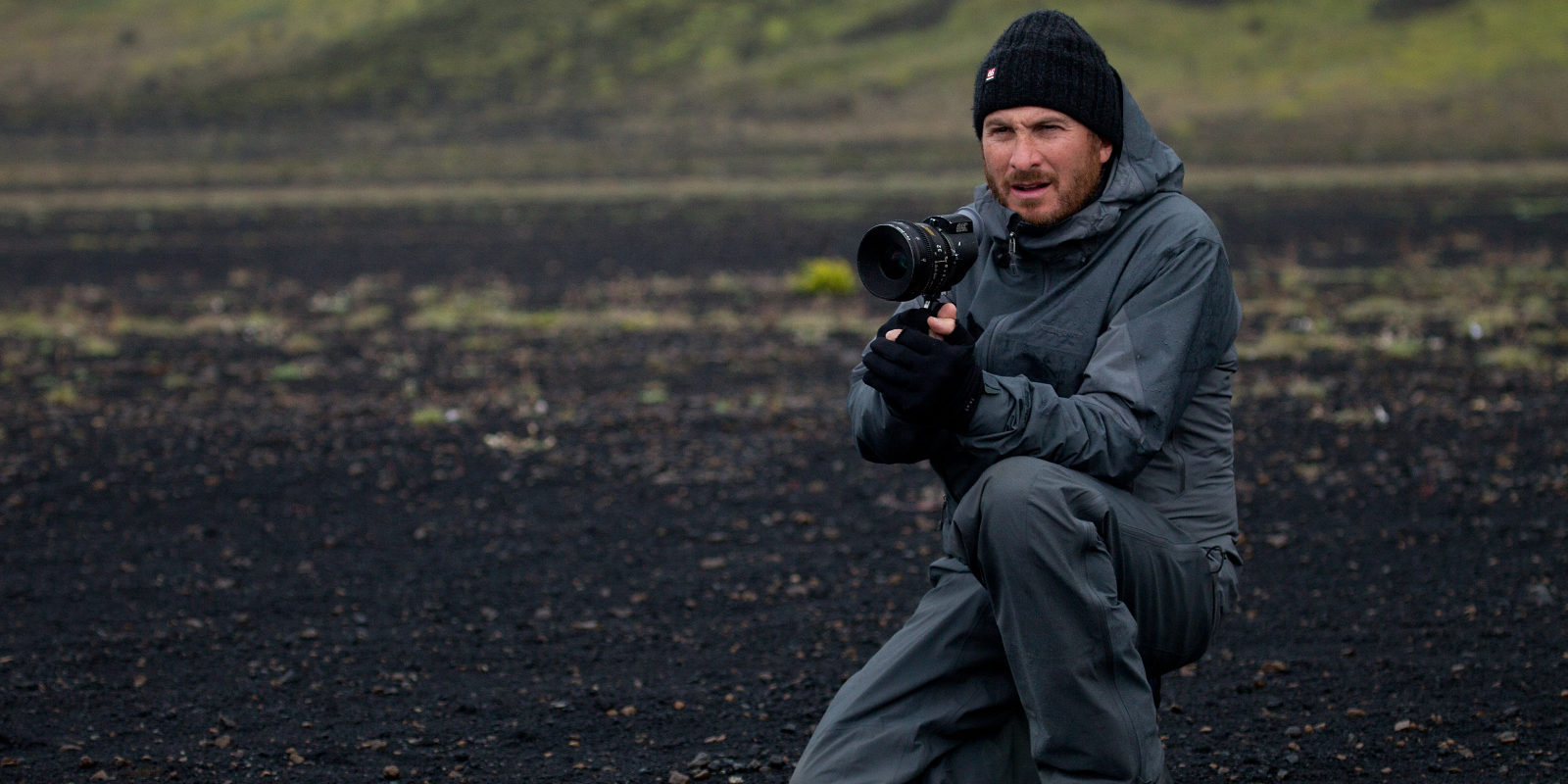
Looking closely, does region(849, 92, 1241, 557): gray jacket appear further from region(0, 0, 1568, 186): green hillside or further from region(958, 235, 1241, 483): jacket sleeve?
region(0, 0, 1568, 186): green hillside

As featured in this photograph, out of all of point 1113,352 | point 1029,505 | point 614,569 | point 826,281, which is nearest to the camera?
point 1029,505

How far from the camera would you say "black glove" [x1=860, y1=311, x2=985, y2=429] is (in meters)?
3.00

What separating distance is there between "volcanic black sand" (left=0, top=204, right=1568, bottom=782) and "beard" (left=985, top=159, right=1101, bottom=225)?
1761 millimetres

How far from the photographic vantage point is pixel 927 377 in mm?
3006

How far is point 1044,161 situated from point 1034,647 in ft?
3.34

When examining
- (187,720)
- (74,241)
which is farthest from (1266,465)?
(74,241)

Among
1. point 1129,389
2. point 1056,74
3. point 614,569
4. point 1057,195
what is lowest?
point 614,569

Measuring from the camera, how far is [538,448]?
8484 mm

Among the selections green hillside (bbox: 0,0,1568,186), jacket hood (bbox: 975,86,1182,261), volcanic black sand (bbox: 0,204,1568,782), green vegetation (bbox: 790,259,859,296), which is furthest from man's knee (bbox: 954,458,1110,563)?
green hillside (bbox: 0,0,1568,186)

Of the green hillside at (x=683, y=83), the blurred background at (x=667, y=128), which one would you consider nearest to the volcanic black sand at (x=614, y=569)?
the blurred background at (x=667, y=128)

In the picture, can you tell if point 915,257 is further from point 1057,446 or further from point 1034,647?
point 1034,647

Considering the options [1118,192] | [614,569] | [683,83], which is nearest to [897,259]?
[1118,192]

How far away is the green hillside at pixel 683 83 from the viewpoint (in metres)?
40.1

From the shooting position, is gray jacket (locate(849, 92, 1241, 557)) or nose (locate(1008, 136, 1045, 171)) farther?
nose (locate(1008, 136, 1045, 171))
